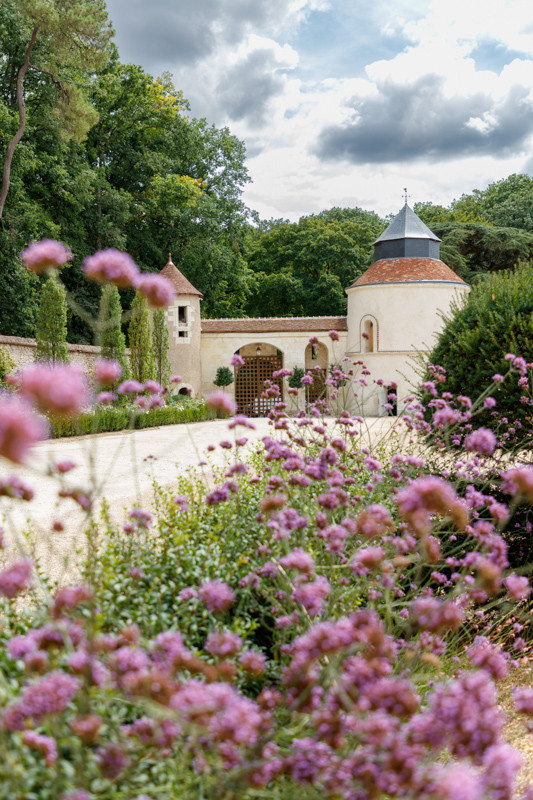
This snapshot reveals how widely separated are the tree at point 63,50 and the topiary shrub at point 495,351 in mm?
18000

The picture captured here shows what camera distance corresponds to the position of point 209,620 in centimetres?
273

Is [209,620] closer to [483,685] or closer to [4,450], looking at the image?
[483,685]

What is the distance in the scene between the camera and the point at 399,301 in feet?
81.4

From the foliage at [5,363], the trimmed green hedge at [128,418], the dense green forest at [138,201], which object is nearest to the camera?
the trimmed green hedge at [128,418]

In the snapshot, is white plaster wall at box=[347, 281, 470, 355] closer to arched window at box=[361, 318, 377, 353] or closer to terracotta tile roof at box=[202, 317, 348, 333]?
arched window at box=[361, 318, 377, 353]

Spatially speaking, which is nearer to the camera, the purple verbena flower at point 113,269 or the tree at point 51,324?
the purple verbena flower at point 113,269

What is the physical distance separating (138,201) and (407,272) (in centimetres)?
1192

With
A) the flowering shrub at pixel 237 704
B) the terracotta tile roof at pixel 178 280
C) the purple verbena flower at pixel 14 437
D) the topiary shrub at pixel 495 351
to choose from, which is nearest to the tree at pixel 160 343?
the terracotta tile roof at pixel 178 280

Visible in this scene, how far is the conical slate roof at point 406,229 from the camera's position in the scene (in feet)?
84.2

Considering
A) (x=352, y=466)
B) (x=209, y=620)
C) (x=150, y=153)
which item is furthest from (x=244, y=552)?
(x=150, y=153)

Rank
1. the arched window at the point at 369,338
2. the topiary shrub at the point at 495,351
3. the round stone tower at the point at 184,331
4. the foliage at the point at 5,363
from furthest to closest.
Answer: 1. the arched window at the point at 369,338
2. the round stone tower at the point at 184,331
3. the foliage at the point at 5,363
4. the topiary shrub at the point at 495,351

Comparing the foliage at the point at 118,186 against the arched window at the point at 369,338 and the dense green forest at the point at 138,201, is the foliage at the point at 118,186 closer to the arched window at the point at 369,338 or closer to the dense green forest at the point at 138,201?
the dense green forest at the point at 138,201

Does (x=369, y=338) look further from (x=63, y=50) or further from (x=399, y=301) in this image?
(x=63, y=50)

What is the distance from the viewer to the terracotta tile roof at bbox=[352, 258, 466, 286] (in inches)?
973
